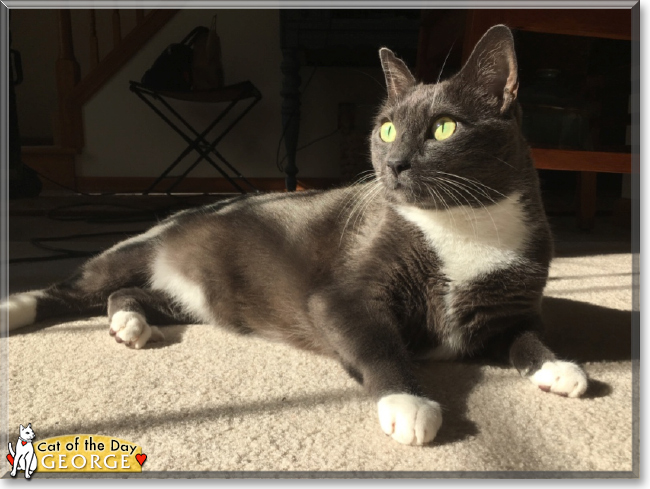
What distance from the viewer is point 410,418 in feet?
2.33

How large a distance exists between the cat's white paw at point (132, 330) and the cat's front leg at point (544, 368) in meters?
0.71

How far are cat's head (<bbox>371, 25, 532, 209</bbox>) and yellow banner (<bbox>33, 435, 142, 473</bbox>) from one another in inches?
23.4

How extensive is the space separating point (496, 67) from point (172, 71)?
2.21m

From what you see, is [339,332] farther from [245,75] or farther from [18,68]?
[245,75]

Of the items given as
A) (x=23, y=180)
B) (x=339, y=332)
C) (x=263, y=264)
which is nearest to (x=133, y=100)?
(x=23, y=180)

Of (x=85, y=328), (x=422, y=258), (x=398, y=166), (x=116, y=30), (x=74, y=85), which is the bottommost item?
(x=85, y=328)

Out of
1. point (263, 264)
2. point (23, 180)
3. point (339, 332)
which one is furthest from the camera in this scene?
point (23, 180)

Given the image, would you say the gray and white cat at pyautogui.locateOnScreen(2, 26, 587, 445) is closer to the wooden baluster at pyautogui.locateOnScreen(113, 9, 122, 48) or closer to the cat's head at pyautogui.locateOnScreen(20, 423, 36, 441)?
the cat's head at pyautogui.locateOnScreen(20, 423, 36, 441)

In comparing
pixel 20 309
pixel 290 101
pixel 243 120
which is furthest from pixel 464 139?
pixel 243 120

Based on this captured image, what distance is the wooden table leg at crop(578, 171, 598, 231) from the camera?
2525mm

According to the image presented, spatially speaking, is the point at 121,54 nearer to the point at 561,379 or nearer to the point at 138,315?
the point at 138,315

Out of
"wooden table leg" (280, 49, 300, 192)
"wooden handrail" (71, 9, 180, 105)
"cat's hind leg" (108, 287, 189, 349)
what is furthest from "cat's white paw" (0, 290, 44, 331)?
→ "wooden handrail" (71, 9, 180, 105)

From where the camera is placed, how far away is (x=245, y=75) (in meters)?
3.42

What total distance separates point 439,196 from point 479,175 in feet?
0.28
